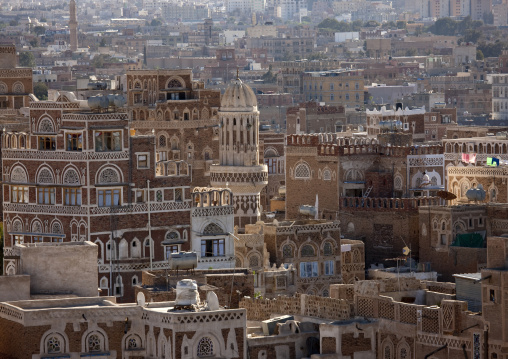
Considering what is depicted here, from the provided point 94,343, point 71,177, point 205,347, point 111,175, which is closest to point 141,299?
point 94,343

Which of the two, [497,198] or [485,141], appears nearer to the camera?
[497,198]

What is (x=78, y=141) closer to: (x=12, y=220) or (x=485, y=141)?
(x=12, y=220)

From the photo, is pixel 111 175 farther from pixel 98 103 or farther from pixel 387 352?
pixel 387 352

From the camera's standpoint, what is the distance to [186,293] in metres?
57.3

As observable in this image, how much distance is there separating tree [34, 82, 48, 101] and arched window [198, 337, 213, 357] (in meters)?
111

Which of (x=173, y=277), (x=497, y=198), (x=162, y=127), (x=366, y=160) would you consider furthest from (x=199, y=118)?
(x=173, y=277)

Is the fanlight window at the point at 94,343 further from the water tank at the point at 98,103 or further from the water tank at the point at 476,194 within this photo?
the water tank at the point at 476,194

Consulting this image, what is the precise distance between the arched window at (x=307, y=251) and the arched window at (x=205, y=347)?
22271mm

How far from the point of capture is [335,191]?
90.1 m

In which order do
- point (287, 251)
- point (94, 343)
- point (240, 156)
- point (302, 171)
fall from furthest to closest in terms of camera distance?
point (302, 171) < point (240, 156) < point (287, 251) < point (94, 343)

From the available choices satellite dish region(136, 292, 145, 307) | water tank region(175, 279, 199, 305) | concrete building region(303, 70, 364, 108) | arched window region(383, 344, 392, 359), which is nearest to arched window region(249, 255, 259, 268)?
arched window region(383, 344, 392, 359)

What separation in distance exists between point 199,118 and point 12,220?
21.4 metres

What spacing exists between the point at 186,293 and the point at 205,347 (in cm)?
162

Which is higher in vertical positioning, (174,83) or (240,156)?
(174,83)
